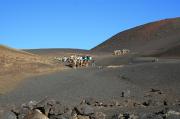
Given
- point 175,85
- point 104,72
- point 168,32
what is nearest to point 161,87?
point 175,85

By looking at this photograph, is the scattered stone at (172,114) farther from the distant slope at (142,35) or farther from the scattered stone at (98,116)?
the distant slope at (142,35)

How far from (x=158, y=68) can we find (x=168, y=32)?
6006 cm

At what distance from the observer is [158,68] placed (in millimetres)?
30250

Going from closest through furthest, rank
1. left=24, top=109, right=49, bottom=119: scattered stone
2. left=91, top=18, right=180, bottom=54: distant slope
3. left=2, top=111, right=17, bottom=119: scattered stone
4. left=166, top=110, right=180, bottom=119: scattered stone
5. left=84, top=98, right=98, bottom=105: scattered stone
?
left=166, top=110, right=180, bottom=119: scattered stone → left=24, top=109, right=49, bottom=119: scattered stone → left=2, top=111, right=17, bottom=119: scattered stone → left=84, top=98, right=98, bottom=105: scattered stone → left=91, top=18, right=180, bottom=54: distant slope

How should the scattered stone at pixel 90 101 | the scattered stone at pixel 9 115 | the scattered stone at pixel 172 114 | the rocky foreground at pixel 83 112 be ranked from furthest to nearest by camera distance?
the scattered stone at pixel 90 101 → the scattered stone at pixel 9 115 → the rocky foreground at pixel 83 112 → the scattered stone at pixel 172 114

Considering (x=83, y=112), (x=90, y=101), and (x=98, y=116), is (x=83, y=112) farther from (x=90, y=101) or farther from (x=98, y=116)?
(x=90, y=101)

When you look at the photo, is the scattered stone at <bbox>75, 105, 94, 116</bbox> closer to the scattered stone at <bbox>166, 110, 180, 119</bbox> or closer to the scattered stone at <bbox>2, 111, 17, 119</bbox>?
the scattered stone at <bbox>2, 111, 17, 119</bbox>

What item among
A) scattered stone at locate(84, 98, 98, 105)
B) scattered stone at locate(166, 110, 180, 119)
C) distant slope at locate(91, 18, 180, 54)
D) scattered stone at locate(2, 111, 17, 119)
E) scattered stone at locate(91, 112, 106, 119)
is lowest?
scattered stone at locate(2, 111, 17, 119)

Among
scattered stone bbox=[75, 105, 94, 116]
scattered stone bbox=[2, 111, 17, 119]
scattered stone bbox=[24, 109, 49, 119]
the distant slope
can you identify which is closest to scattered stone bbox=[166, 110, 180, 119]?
scattered stone bbox=[75, 105, 94, 116]

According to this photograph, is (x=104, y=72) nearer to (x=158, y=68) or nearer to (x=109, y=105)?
(x=158, y=68)

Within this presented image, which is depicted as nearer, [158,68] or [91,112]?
[91,112]

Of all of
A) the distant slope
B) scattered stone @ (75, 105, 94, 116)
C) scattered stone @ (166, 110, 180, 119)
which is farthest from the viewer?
the distant slope

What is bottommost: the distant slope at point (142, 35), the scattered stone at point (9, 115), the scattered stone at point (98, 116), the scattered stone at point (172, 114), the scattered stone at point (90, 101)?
the scattered stone at point (9, 115)

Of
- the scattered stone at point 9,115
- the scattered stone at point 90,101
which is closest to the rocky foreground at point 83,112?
the scattered stone at point 9,115
